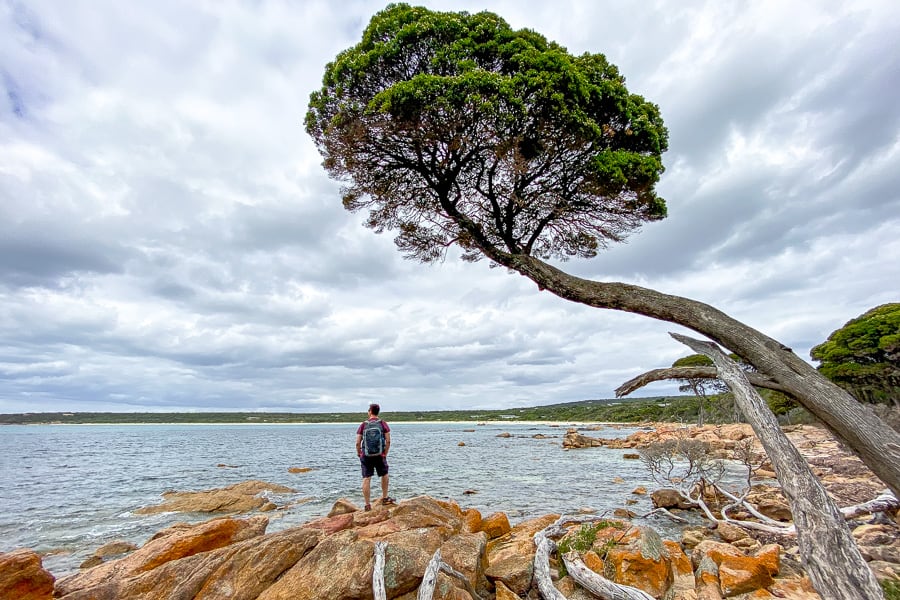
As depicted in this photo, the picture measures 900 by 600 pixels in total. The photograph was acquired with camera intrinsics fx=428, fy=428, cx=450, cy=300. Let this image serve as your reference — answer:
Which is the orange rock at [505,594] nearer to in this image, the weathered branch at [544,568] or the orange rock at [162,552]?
the weathered branch at [544,568]

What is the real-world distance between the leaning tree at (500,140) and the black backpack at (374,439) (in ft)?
16.5

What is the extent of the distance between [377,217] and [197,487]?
2171 cm

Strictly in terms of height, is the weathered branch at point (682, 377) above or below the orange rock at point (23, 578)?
above

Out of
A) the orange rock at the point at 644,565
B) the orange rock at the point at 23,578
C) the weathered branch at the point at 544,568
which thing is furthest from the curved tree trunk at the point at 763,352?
the orange rock at the point at 23,578

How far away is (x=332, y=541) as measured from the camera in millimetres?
6316

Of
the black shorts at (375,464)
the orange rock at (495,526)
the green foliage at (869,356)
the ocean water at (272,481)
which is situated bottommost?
the ocean water at (272,481)

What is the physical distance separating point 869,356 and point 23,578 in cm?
4428

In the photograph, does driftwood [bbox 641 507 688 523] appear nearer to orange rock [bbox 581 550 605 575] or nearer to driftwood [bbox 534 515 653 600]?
driftwood [bbox 534 515 653 600]

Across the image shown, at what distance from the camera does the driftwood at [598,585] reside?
5562 millimetres

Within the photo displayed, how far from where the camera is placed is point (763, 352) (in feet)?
16.1

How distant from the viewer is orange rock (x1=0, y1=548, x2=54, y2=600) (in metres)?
6.23

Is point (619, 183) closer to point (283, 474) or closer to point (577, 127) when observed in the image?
point (577, 127)

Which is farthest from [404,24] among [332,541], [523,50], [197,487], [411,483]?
[197,487]

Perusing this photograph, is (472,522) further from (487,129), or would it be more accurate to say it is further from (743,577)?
(487,129)
